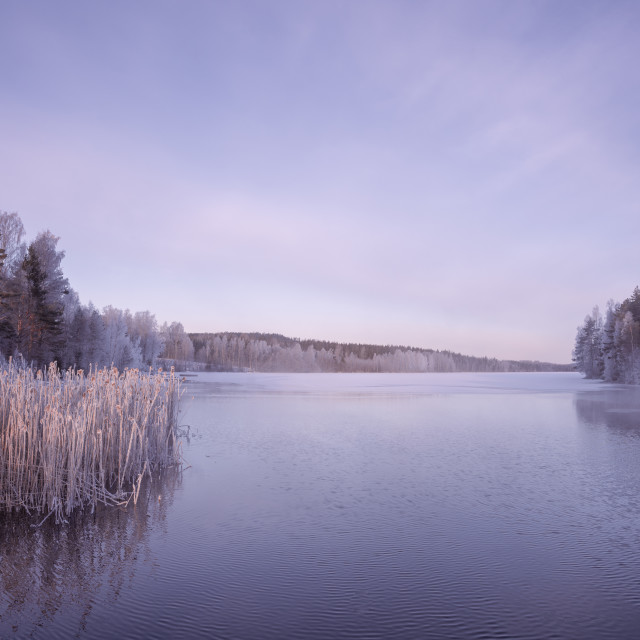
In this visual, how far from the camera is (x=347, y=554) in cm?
559

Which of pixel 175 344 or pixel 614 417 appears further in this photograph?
pixel 175 344

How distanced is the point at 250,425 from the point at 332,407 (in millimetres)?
7188

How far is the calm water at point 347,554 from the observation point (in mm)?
4137

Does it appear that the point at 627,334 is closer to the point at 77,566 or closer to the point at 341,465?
the point at 341,465

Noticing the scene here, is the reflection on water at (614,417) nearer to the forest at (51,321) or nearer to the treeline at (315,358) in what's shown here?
the forest at (51,321)

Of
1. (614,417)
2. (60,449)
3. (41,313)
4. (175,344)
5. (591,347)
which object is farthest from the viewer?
(175,344)

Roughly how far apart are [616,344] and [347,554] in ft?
201

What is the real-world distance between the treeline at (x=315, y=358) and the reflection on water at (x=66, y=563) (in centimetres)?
10090

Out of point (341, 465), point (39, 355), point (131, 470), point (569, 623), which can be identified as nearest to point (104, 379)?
point (131, 470)

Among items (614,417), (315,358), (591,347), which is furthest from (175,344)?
(614,417)

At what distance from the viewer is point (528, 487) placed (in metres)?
8.56

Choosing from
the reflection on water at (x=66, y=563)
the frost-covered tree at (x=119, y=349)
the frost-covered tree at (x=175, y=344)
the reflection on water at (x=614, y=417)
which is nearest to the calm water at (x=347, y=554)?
the reflection on water at (x=66, y=563)

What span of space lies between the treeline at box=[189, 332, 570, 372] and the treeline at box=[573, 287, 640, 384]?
6657cm

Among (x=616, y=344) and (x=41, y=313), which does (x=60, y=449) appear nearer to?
(x=41, y=313)
